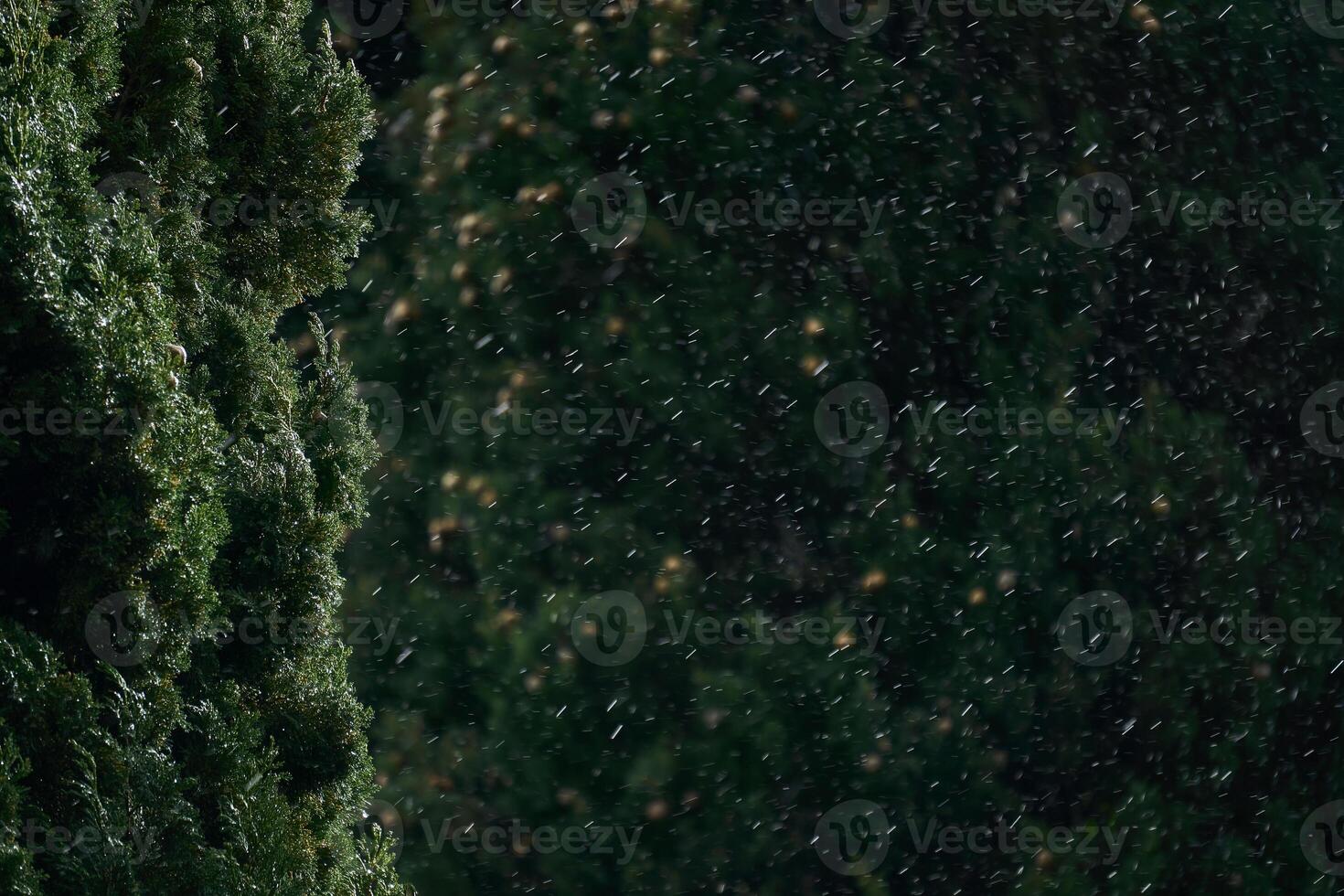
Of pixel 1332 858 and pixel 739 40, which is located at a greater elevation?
pixel 739 40

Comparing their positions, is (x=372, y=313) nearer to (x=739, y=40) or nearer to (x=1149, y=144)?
(x=739, y=40)

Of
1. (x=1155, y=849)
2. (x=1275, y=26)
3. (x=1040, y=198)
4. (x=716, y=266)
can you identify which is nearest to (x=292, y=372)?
(x=716, y=266)

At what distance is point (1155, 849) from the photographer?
13.7 feet

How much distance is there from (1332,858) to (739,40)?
10.3ft
